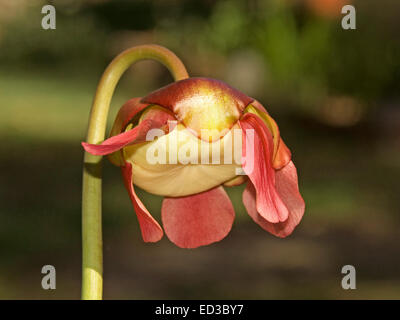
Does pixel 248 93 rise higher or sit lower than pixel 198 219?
higher

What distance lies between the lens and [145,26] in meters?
4.44

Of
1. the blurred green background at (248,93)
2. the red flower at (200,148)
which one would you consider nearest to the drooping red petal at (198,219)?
the red flower at (200,148)

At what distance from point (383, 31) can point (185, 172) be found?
3.61 metres

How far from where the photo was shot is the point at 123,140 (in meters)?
0.40

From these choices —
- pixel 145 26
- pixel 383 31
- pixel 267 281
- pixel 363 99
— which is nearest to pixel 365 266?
pixel 267 281

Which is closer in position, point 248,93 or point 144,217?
point 144,217

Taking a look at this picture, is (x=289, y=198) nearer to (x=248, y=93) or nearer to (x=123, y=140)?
(x=123, y=140)

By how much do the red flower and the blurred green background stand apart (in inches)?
62.1

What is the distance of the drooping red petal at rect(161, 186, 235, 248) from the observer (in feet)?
1.63

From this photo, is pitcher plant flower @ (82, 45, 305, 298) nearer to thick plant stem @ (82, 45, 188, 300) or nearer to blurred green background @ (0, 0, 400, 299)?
thick plant stem @ (82, 45, 188, 300)

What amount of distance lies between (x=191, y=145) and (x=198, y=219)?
0.27ft

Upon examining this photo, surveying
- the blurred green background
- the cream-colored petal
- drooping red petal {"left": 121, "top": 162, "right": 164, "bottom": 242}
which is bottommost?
drooping red petal {"left": 121, "top": 162, "right": 164, "bottom": 242}

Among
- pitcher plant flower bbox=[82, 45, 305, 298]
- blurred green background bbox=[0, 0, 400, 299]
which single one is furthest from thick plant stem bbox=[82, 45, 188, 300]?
blurred green background bbox=[0, 0, 400, 299]

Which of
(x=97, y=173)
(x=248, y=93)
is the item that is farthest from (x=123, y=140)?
(x=248, y=93)
